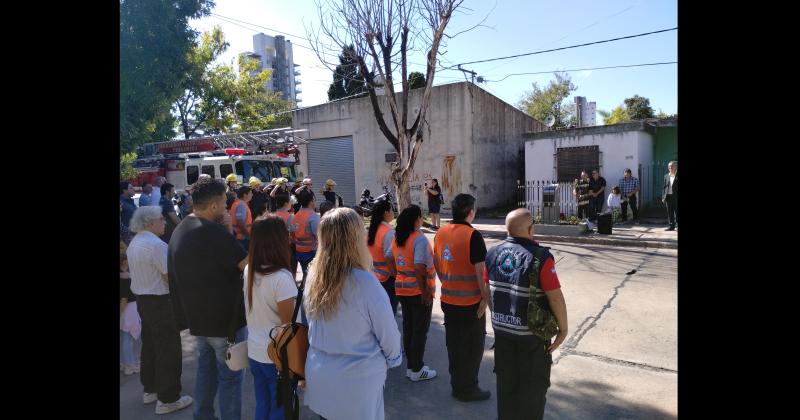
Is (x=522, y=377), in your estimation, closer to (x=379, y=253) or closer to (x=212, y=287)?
(x=379, y=253)

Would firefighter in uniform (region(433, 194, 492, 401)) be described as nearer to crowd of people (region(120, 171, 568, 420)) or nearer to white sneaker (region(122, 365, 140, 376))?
crowd of people (region(120, 171, 568, 420))

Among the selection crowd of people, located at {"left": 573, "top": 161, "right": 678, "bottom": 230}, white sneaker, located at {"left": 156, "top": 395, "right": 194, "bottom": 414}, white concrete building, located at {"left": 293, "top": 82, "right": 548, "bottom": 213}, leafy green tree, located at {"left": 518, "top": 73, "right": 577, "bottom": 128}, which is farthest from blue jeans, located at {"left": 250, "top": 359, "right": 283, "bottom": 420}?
leafy green tree, located at {"left": 518, "top": 73, "right": 577, "bottom": 128}

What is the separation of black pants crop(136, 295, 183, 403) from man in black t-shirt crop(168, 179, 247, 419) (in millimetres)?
633

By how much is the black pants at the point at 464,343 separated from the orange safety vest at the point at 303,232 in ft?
9.03

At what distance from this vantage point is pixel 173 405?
396cm

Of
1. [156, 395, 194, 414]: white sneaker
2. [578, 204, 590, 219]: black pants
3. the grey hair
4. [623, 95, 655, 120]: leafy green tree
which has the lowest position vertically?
[156, 395, 194, 414]: white sneaker

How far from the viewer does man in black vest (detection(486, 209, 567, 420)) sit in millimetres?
2912

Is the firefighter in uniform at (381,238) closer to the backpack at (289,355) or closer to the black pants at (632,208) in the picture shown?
the backpack at (289,355)

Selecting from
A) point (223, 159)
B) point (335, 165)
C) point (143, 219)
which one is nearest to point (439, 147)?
point (335, 165)

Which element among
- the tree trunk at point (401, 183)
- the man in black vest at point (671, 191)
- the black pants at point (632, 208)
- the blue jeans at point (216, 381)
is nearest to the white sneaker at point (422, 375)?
the blue jeans at point (216, 381)

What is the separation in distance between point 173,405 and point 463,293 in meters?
2.60

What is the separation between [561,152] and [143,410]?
15.2 m
